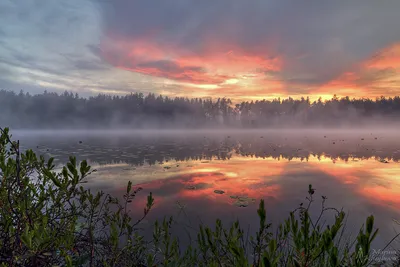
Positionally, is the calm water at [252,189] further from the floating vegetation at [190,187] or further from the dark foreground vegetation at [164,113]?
the dark foreground vegetation at [164,113]

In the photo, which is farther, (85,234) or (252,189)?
(252,189)

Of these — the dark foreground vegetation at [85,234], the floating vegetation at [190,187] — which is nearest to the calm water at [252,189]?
the floating vegetation at [190,187]

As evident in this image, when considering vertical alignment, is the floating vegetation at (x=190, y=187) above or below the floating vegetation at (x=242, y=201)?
below

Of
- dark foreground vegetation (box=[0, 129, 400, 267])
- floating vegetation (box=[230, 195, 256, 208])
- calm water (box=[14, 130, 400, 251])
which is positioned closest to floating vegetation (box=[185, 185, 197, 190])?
calm water (box=[14, 130, 400, 251])

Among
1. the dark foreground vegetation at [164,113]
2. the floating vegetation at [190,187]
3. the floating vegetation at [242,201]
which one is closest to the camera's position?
the floating vegetation at [242,201]

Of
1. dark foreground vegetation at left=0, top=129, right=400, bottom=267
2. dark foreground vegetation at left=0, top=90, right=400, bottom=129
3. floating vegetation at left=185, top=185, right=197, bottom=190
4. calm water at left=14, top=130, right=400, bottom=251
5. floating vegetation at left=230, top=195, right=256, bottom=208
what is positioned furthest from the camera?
dark foreground vegetation at left=0, top=90, right=400, bottom=129

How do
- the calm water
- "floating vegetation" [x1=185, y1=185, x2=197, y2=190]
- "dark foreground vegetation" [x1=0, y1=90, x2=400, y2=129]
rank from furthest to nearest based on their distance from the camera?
"dark foreground vegetation" [x1=0, y1=90, x2=400, y2=129] < "floating vegetation" [x1=185, y1=185, x2=197, y2=190] < the calm water

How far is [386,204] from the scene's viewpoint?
928 cm

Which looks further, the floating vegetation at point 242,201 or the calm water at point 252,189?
the floating vegetation at point 242,201

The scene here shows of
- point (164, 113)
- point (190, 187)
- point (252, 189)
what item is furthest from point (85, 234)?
point (164, 113)

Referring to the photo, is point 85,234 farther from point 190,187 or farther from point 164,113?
point 164,113

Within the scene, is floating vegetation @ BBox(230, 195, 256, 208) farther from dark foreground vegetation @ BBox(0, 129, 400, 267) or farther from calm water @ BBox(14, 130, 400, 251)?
dark foreground vegetation @ BBox(0, 129, 400, 267)

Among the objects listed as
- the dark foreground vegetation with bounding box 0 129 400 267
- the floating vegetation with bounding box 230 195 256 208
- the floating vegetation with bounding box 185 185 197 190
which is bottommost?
the floating vegetation with bounding box 185 185 197 190

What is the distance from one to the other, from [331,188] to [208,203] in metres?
7.77
